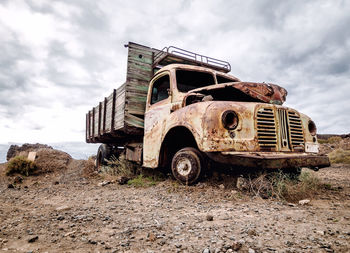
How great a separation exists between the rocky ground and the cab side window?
8.50 ft

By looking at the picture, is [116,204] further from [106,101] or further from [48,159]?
[48,159]

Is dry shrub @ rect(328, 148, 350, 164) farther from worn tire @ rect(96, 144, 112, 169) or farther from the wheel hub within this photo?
worn tire @ rect(96, 144, 112, 169)

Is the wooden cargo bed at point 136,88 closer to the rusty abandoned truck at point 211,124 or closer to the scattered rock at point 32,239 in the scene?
the rusty abandoned truck at point 211,124

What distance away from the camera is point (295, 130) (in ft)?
10.3

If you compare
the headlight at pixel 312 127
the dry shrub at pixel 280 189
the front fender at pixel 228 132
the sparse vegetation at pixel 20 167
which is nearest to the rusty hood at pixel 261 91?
the front fender at pixel 228 132

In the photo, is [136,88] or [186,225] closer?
[186,225]

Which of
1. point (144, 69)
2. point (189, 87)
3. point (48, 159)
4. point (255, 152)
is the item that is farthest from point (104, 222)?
point (48, 159)

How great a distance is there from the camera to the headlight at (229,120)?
2.80 meters

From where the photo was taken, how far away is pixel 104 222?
6.48 ft

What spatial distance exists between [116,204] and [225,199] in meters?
1.45

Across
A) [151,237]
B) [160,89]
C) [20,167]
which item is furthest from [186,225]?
[20,167]

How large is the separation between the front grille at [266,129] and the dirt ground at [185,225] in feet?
2.44

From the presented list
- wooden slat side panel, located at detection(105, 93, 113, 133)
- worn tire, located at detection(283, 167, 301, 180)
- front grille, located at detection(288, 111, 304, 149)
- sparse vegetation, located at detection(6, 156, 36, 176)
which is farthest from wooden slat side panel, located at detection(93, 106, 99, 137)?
front grille, located at detection(288, 111, 304, 149)

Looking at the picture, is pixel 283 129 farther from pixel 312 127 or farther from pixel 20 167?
pixel 20 167
